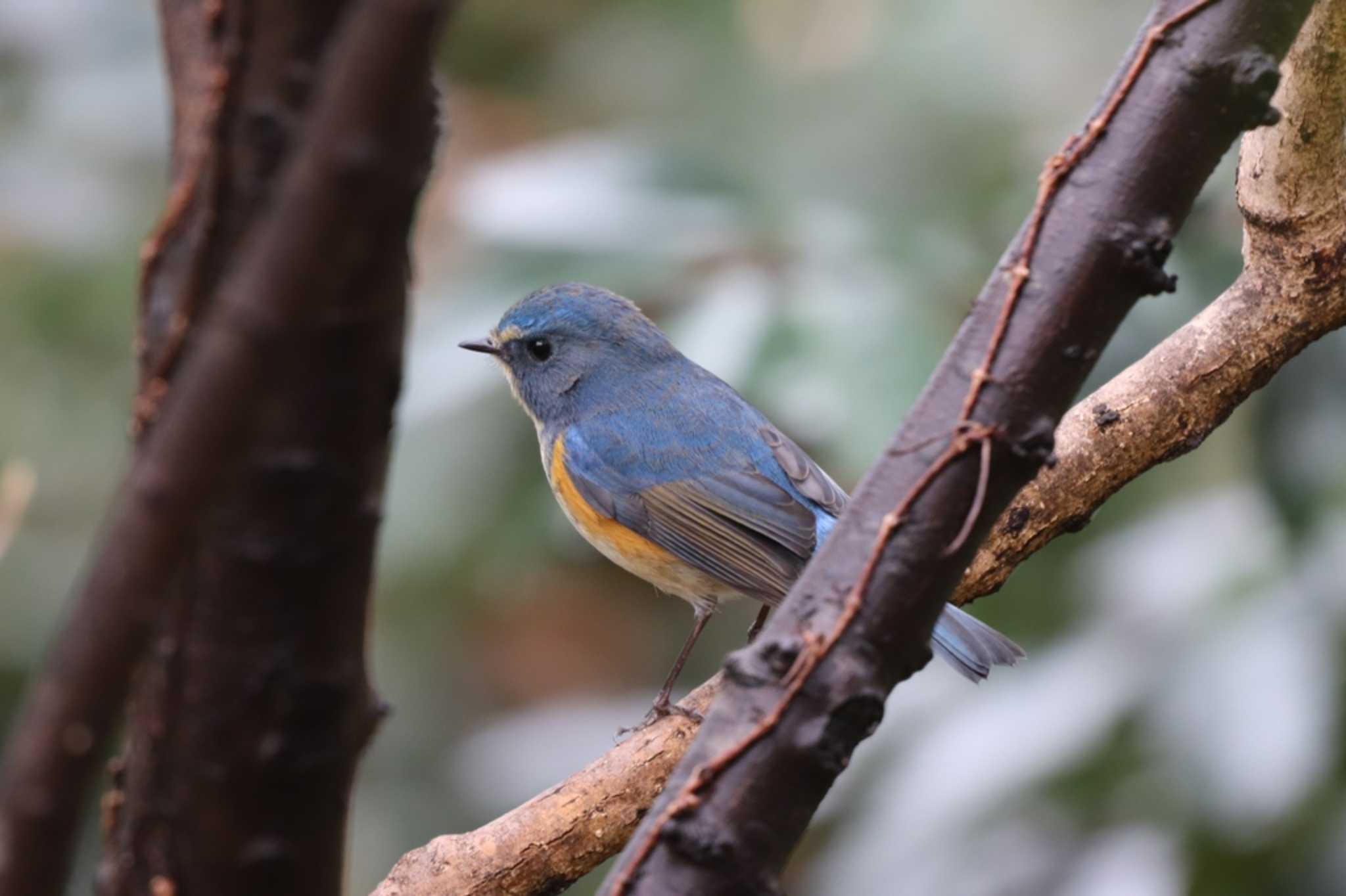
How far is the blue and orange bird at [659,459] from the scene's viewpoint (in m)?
3.40

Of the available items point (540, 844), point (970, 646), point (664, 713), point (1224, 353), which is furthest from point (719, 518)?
point (1224, 353)

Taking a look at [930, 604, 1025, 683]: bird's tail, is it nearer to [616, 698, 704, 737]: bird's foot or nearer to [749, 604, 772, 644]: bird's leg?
[616, 698, 704, 737]: bird's foot

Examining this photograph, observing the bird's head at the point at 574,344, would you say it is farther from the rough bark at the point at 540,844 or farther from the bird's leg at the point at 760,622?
the rough bark at the point at 540,844

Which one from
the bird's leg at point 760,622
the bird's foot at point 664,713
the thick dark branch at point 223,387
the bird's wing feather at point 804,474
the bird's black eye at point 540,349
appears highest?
the bird's black eye at point 540,349

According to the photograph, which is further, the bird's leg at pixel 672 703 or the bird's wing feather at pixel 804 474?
the bird's wing feather at pixel 804 474

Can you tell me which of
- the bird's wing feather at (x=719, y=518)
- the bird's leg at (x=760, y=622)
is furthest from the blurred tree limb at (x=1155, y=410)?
the bird's leg at (x=760, y=622)

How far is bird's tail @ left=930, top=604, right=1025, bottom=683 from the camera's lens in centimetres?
284

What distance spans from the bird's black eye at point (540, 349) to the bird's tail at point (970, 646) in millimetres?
1453

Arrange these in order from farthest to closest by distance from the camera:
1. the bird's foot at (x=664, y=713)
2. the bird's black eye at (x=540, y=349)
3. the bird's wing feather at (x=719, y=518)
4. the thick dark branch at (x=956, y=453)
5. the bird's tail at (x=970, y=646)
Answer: the bird's black eye at (x=540, y=349), the bird's wing feather at (x=719, y=518), the bird's tail at (x=970, y=646), the bird's foot at (x=664, y=713), the thick dark branch at (x=956, y=453)

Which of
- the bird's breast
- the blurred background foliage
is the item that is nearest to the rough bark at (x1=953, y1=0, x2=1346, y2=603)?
the blurred background foliage

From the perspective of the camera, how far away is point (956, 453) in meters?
1.44

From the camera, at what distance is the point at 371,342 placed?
40.0 inches

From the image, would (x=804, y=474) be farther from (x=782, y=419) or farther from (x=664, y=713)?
(x=664, y=713)

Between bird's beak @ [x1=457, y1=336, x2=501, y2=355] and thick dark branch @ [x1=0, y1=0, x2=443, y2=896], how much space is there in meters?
2.87
